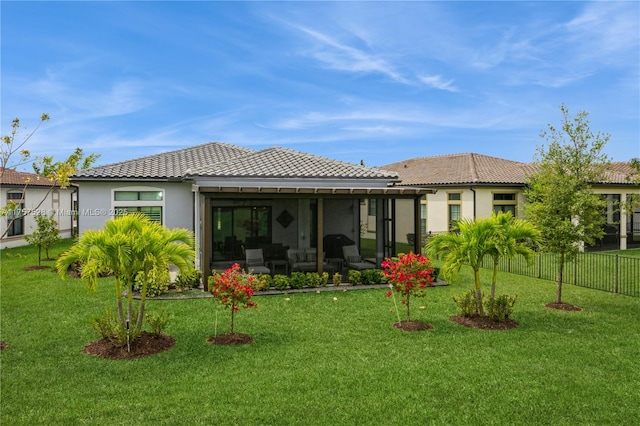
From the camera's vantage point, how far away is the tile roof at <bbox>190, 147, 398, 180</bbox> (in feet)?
55.5

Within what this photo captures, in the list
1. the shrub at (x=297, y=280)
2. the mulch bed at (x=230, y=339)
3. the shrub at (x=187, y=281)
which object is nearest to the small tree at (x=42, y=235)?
the shrub at (x=187, y=281)

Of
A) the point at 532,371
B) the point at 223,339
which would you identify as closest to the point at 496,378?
the point at 532,371

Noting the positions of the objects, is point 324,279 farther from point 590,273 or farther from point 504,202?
point 504,202

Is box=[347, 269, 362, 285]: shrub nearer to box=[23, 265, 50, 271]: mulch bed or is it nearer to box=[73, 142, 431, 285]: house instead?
box=[73, 142, 431, 285]: house

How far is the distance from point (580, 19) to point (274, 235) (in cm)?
1381

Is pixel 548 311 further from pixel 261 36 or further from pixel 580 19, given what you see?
pixel 261 36

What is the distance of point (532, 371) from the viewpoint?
7445 mm

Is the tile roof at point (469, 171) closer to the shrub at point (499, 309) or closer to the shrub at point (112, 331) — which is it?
the shrub at point (499, 309)

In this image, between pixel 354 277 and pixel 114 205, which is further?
pixel 114 205

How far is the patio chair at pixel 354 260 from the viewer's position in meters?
16.4

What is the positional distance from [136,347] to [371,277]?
8501 millimetres

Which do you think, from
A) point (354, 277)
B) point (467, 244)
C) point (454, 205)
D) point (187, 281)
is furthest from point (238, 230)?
point (454, 205)

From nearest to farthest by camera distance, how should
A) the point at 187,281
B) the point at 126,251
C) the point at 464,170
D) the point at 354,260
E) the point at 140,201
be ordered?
the point at 126,251 < the point at 187,281 < the point at 354,260 < the point at 140,201 < the point at 464,170

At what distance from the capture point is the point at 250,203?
19.1m
